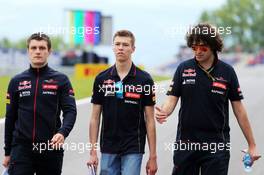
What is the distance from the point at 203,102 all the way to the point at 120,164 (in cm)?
102

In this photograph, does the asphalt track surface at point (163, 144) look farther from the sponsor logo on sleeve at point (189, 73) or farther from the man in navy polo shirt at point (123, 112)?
the sponsor logo on sleeve at point (189, 73)

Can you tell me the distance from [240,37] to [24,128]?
12160 centimetres

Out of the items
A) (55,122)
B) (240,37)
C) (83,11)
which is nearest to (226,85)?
(55,122)

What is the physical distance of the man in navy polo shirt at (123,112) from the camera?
600cm

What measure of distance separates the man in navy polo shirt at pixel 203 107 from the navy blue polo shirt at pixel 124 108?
334 millimetres

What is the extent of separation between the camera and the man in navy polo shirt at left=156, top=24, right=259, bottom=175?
5.66 m

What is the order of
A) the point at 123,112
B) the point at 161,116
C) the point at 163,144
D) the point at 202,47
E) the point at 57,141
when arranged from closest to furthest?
1. the point at 57,141
2. the point at 202,47
3. the point at 161,116
4. the point at 123,112
5. the point at 163,144

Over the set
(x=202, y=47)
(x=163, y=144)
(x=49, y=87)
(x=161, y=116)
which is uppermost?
(x=202, y=47)

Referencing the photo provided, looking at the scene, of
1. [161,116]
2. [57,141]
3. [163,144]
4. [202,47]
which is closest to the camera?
[57,141]

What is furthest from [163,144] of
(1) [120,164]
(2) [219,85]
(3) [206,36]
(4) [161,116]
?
(3) [206,36]

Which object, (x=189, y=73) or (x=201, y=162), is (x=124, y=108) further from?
(x=201, y=162)

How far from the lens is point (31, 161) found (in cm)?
579

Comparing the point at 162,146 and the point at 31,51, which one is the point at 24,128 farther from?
the point at 162,146

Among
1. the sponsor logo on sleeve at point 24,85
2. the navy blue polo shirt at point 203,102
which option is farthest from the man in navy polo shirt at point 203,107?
the sponsor logo on sleeve at point 24,85
